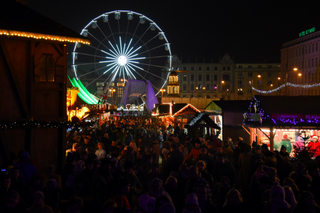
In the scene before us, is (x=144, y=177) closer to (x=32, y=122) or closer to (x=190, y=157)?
(x=190, y=157)

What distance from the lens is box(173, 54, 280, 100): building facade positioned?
10494 centimetres

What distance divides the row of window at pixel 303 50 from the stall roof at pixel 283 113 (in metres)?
59.1

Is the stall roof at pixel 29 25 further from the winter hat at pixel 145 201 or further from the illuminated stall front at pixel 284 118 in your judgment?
the illuminated stall front at pixel 284 118

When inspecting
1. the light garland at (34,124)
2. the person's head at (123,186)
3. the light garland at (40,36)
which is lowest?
the person's head at (123,186)

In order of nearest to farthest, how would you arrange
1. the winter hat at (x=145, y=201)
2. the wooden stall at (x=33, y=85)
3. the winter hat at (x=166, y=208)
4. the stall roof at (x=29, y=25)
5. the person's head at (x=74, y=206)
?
the winter hat at (x=166, y=208), the person's head at (x=74, y=206), the winter hat at (x=145, y=201), the stall roof at (x=29, y=25), the wooden stall at (x=33, y=85)

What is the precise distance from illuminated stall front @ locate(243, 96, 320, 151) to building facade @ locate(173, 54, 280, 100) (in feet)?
290

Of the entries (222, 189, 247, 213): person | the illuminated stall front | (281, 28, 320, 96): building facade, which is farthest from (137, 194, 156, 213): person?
(281, 28, 320, 96): building facade

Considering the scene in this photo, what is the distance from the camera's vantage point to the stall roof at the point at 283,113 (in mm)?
15500

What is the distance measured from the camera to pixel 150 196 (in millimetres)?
5961

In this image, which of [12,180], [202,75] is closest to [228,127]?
[12,180]

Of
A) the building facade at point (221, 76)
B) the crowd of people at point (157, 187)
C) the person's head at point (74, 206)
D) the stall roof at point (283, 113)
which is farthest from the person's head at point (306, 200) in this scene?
the building facade at point (221, 76)

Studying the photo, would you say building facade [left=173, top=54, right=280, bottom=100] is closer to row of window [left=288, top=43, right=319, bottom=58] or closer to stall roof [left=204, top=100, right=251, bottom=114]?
row of window [left=288, top=43, right=319, bottom=58]

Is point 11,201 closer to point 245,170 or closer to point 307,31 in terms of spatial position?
point 245,170

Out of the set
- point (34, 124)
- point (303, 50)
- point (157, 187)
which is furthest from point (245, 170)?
point (303, 50)
